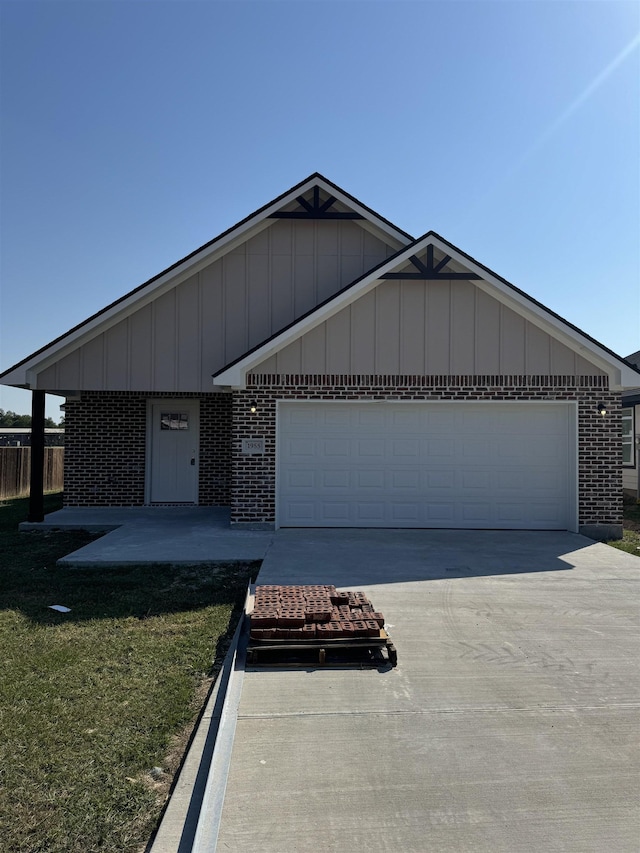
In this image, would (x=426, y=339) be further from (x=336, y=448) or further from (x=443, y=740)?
(x=443, y=740)

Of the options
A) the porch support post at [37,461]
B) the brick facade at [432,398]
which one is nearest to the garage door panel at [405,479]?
the brick facade at [432,398]

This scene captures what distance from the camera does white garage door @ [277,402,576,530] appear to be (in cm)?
1067

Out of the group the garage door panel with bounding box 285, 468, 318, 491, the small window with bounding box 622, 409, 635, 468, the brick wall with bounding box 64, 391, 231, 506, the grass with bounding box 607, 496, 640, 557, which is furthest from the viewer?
the small window with bounding box 622, 409, 635, 468

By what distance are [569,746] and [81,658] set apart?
373 cm

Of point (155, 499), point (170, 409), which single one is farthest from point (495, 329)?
point (155, 499)

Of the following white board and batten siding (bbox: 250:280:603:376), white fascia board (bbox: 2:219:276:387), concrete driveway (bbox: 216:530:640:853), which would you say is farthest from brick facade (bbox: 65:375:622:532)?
concrete driveway (bbox: 216:530:640:853)

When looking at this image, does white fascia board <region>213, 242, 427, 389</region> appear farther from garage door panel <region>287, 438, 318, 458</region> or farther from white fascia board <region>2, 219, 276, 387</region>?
white fascia board <region>2, 219, 276, 387</region>

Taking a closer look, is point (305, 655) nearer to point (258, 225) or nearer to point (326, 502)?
point (326, 502)

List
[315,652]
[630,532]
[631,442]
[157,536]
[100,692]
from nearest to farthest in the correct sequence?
[100,692]
[315,652]
[157,536]
[630,532]
[631,442]

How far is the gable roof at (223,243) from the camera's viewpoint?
11.2 m

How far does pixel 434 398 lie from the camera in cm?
1059

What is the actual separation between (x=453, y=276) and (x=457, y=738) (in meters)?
8.35

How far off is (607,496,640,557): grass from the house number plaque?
6395 mm

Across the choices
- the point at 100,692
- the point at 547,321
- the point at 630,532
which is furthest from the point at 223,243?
the point at 630,532
